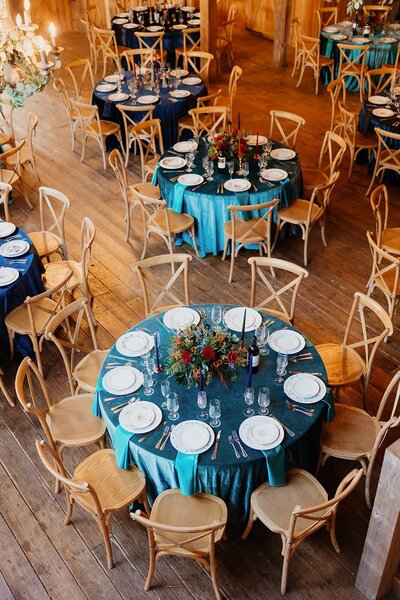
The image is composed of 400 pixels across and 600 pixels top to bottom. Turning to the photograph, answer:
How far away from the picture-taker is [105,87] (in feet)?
27.0

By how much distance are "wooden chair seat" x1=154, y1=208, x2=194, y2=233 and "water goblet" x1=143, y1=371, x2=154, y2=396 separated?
2.38 metres

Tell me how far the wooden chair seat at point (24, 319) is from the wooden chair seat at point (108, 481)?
1.41 meters

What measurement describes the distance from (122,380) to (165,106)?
497 cm

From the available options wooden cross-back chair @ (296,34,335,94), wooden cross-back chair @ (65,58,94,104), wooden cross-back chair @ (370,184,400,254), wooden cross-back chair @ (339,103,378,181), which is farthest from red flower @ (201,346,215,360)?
wooden cross-back chair @ (296,34,335,94)

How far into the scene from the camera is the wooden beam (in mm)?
2938

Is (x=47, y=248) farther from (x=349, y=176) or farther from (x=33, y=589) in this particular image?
(x=349, y=176)

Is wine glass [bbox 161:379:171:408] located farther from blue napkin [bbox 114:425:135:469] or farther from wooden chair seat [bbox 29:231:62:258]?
wooden chair seat [bbox 29:231:62:258]

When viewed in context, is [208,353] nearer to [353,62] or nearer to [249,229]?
[249,229]

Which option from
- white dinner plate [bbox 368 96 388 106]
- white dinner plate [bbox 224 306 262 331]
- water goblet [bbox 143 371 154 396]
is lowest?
water goblet [bbox 143 371 154 396]

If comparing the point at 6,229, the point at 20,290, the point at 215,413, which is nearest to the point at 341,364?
the point at 215,413

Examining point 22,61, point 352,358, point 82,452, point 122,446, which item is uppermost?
point 22,61

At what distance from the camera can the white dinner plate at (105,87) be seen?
8148 mm

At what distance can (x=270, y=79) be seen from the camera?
34.8 feet

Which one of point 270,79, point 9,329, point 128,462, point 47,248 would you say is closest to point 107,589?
point 128,462
